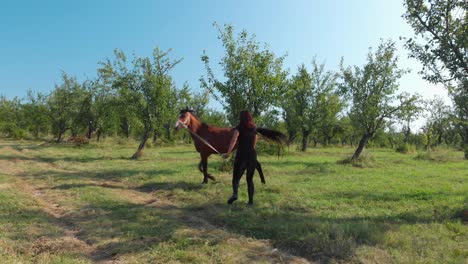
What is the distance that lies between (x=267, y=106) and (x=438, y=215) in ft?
32.4

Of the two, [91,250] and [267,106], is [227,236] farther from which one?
[267,106]

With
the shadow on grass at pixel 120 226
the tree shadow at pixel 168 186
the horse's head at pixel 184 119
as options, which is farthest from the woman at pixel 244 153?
the tree shadow at pixel 168 186

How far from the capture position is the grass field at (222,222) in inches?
237

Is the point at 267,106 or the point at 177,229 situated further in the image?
the point at 267,106

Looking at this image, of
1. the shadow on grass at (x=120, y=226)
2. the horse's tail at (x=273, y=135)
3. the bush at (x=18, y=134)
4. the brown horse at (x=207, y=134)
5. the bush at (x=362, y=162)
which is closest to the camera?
the shadow on grass at (x=120, y=226)

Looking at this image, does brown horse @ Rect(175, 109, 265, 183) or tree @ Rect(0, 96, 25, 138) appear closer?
brown horse @ Rect(175, 109, 265, 183)

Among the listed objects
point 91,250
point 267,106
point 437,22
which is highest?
point 437,22

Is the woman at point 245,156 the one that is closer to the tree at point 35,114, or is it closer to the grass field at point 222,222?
the grass field at point 222,222

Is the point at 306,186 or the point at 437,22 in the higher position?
the point at 437,22

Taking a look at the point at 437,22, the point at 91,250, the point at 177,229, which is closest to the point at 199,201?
the point at 177,229

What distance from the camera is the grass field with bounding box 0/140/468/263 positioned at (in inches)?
237

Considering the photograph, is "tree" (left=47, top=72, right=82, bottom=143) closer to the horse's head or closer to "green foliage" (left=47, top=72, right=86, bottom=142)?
"green foliage" (left=47, top=72, right=86, bottom=142)

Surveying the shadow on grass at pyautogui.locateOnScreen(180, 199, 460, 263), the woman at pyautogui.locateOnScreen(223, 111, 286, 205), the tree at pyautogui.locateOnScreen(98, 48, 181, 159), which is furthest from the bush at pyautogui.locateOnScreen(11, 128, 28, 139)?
the woman at pyautogui.locateOnScreen(223, 111, 286, 205)

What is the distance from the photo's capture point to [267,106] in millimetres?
17750
